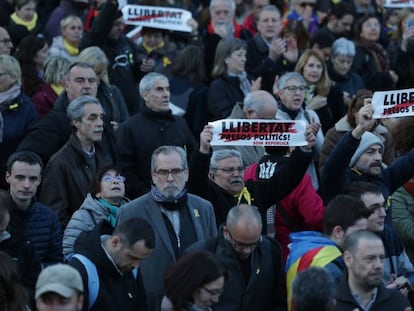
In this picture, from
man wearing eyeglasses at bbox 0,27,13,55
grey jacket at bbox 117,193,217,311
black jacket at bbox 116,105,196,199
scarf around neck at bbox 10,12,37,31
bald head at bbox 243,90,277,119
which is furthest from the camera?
scarf around neck at bbox 10,12,37,31

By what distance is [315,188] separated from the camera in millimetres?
11219

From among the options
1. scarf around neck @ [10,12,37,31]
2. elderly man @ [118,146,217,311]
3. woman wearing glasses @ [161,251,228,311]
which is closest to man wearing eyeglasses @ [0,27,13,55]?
scarf around neck @ [10,12,37,31]

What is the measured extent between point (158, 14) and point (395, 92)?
5.20 meters

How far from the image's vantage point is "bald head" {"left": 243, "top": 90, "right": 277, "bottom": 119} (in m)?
11.2

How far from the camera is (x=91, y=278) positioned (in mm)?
8164

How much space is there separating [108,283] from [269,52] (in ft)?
22.3

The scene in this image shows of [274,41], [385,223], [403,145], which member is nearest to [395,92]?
[385,223]

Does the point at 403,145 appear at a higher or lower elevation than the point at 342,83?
lower

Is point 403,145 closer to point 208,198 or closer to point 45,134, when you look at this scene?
point 208,198

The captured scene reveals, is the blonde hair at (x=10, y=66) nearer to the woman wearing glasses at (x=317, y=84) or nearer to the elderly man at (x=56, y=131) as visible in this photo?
the elderly man at (x=56, y=131)

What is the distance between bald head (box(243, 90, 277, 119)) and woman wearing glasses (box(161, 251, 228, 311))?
3457mm

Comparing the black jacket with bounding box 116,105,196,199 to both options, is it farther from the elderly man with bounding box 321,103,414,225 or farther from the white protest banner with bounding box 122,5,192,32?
the white protest banner with bounding box 122,5,192,32

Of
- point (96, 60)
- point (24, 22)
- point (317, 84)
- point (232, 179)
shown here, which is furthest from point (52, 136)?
point (24, 22)

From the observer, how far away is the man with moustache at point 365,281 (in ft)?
26.5
